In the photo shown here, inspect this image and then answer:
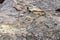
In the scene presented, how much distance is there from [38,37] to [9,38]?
0.68m

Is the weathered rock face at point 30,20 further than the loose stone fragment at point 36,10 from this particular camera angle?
No

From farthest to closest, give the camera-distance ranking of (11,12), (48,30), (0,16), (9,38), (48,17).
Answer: (11,12) → (0,16) → (48,17) → (48,30) → (9,38)

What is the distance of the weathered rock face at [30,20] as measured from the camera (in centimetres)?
360

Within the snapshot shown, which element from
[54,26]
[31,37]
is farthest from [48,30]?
[31,37]

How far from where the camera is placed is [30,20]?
4.25 m

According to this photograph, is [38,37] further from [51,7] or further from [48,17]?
[51,7]

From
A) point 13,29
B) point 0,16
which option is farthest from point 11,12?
point 13,29

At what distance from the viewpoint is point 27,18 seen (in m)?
4.35

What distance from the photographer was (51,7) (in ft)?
16.1

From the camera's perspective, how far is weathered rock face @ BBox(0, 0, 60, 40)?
3.60 metres

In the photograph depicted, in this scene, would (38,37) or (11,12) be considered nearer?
(38,37)

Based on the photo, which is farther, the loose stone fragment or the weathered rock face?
the loose stone fragment

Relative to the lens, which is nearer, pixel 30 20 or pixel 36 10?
pixel 30 20

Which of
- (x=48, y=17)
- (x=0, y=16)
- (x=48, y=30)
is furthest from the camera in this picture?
(x=0, y=16)
